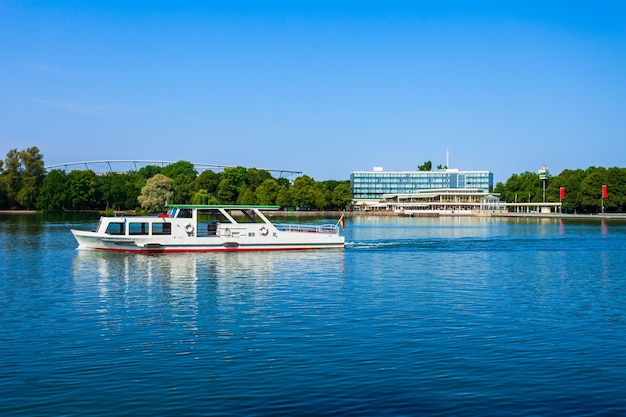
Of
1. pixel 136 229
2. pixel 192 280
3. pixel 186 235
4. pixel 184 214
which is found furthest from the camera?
pixel 184 214

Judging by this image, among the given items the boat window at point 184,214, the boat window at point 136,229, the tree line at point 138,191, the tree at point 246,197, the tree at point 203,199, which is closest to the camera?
the boat window at point 136,229

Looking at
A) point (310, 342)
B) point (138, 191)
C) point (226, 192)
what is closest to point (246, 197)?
point (226, 192)

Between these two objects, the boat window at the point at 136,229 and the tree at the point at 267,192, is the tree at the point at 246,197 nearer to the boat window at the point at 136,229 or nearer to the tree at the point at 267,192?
the tree at the point at 267,192

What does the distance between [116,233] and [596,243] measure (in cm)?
4656

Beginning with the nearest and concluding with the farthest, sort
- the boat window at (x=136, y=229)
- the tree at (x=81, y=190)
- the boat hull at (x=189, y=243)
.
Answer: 1. the boat hull at (x=189, y=243)
2. the boat window at (x=136, y=229)
3. the tree at (x=81, y=190)

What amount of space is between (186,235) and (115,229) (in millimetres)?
5844

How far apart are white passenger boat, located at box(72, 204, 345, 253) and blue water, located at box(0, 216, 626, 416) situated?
36.0 ft

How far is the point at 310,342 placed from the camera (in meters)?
20.5

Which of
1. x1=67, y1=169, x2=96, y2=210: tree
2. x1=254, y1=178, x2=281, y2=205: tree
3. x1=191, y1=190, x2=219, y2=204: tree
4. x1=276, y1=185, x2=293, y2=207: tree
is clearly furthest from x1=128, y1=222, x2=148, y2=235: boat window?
x1=276, y1=185, x2=293, y2=207: tree

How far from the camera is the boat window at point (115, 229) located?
2050 inches

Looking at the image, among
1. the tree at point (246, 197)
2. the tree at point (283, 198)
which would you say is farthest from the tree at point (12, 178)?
the tree at point (283, 198)

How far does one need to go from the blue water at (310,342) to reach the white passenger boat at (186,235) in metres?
11.0

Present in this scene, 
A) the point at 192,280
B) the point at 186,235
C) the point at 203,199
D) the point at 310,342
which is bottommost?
the point at 310,342

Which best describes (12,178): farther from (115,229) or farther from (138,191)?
(115,229)
